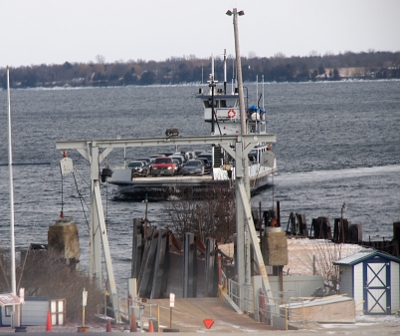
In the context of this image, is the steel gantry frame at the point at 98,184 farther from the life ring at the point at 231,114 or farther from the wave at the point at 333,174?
the wave at the point at 333,174

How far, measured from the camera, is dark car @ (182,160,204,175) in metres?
70.3

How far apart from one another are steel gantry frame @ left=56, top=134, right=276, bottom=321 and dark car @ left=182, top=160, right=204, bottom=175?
45.2 metres

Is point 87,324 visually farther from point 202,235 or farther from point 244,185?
point 202,235

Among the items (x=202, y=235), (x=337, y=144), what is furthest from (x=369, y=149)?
(x=202, y=235)

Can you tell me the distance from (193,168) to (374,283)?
47420 mm

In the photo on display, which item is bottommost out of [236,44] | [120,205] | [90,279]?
[120,205]

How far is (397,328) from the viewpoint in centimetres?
2147

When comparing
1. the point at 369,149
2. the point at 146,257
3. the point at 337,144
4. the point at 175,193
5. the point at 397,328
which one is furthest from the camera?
the point at 337,144

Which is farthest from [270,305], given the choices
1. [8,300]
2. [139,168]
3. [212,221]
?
[139,168]

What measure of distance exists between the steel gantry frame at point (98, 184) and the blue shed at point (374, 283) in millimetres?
2803

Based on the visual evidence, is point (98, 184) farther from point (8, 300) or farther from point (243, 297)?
point (243, 297)

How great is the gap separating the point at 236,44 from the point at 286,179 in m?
45.2

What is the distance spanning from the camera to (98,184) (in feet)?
78.8

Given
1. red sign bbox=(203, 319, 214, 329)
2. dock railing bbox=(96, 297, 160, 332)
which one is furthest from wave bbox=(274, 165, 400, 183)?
red sign bbox=(203, 319, 214, 329)
